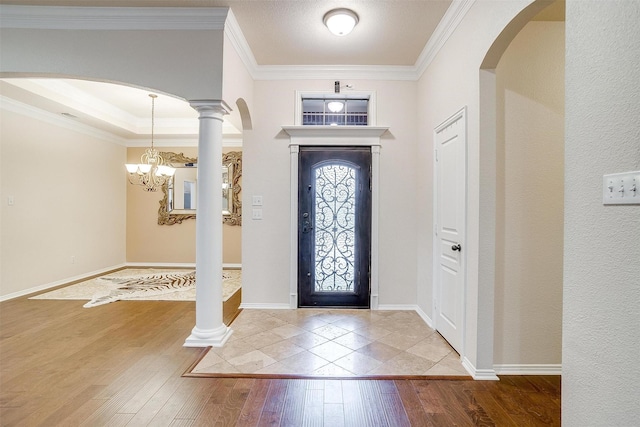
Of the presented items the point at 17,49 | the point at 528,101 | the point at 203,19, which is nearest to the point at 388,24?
the point at 528,101

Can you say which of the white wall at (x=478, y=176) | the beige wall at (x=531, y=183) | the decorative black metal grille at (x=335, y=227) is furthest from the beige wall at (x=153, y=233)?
the beige wall at (x=531, y=183)

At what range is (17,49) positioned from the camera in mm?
2643

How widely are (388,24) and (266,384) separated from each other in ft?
10.4

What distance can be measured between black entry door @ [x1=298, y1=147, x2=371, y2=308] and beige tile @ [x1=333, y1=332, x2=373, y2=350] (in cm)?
80

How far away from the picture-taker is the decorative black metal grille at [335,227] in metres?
3.64

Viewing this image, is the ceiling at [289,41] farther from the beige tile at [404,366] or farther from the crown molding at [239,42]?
the beige tile at [404,366]

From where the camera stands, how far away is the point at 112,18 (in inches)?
103

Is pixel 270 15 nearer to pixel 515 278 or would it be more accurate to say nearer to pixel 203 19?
pixel 203 19

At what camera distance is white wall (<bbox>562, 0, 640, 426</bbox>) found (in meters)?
1.09

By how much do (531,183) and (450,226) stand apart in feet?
2.26

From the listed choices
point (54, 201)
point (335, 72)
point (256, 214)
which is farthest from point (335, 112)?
point (54, 201)

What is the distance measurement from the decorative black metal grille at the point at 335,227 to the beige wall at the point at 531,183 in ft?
5.70

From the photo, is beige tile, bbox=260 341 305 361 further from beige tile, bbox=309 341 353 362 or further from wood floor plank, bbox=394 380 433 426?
wood floor plank, bbox=394 380 433 426

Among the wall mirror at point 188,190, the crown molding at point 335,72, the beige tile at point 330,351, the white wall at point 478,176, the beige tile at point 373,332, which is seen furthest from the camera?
the wall mirror at point 188,190
